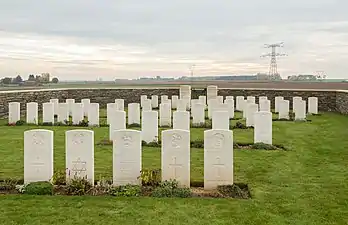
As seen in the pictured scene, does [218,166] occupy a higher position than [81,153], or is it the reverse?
[81,153]

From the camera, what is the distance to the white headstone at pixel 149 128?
1277cm

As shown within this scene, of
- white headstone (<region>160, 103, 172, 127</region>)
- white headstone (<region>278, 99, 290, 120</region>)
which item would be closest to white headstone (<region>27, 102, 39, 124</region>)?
white headstone (<region>160, 103, 172, 127</region>)

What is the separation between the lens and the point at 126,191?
279 inches

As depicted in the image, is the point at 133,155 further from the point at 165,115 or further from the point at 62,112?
the point at 62,112

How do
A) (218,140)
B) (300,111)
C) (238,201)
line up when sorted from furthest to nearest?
(300,111) → (218,140) → (238,201)

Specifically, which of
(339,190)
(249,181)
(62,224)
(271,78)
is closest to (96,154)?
(249,181)

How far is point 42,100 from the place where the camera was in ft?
79.5

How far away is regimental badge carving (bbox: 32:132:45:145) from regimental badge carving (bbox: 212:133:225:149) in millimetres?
2944

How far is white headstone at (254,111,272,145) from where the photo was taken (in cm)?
1213

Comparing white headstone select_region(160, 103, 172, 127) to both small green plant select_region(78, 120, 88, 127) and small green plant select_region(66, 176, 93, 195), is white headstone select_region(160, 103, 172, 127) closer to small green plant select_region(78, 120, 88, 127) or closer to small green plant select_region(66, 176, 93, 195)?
small green plant select_region(78, 120, 88, 127)

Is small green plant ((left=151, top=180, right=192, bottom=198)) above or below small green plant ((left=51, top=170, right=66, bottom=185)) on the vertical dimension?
below

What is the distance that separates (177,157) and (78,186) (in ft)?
5.63

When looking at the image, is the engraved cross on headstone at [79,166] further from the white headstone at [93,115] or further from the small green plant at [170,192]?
the white headstone at [93,115]

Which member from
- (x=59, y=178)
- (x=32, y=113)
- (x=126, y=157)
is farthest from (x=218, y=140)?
(x=32, y=113)
